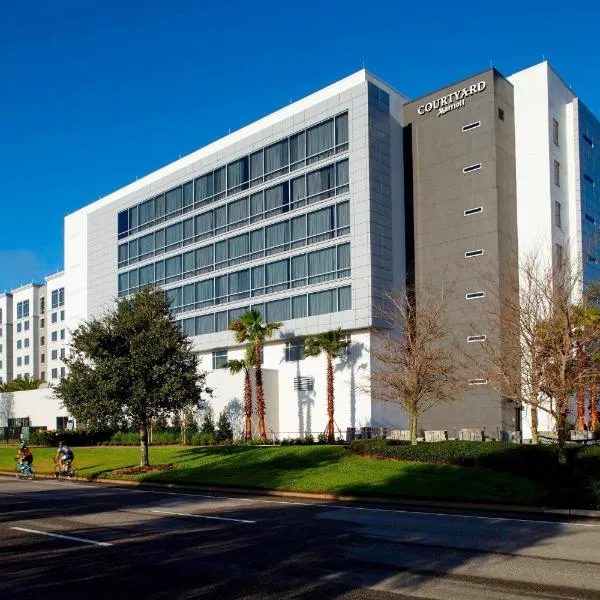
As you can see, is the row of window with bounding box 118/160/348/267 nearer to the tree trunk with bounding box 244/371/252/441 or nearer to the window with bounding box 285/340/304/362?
the window with bounding box 285/340/304/362

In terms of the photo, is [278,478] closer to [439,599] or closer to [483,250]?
[439,599]

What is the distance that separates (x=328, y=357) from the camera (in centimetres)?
4847

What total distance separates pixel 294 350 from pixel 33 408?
34.4 m

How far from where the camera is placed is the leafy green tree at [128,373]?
3152cm

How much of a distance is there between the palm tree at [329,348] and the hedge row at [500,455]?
17483 mm

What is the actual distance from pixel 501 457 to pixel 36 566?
16630 mm

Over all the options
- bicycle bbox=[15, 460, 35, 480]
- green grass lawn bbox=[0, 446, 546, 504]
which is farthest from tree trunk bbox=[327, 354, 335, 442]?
bicycle bbox=[15, 460, 35, 480]

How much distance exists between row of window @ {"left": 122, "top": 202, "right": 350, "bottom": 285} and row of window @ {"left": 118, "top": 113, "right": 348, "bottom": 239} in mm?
3780

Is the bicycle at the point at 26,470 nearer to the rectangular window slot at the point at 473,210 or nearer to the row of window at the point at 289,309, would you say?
the row of window at the point at 289,309

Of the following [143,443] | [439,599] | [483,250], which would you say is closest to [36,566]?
[439,599]

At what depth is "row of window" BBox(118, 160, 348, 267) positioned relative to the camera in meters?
52.4

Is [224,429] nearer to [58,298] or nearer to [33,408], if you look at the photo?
[33,408]

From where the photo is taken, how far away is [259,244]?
57531 millimetres

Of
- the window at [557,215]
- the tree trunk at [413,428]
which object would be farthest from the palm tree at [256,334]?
the window at [557,215]
